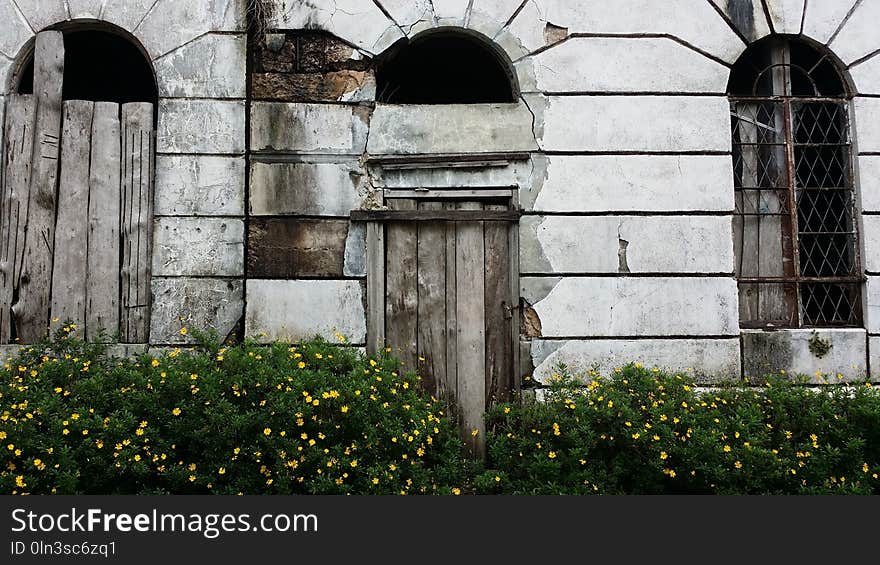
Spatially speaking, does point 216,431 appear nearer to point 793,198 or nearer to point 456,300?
point 456,300

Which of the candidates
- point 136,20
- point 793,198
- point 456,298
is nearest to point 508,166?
point 456,298

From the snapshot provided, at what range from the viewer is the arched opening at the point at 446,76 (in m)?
6.54

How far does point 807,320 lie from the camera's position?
19.9ft

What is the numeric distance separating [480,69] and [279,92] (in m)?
2.13

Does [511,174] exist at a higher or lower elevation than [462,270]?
higher

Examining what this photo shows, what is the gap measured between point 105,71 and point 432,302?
4.36 metres

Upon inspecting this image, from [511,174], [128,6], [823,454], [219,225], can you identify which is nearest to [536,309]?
[511,174]

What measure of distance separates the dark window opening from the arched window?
5914 millimetres

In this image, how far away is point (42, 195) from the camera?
576cm

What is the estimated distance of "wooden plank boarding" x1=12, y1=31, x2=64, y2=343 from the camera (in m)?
5.69

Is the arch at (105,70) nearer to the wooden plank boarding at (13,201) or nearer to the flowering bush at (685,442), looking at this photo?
the wooden plank boarding at (13,201)

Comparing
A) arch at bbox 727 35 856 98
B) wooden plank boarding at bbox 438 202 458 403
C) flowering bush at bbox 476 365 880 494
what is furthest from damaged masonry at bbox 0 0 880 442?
flowering bush at bbox 476 365 880 494

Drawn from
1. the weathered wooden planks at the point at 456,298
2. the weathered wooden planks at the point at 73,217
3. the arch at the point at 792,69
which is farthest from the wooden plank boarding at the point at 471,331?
the weathered wooden planks at the point at 73,217

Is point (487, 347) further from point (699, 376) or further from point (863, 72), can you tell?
point (863, 72)
